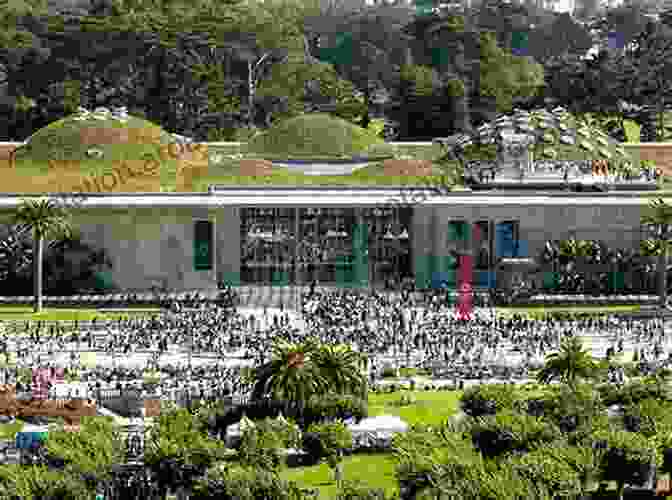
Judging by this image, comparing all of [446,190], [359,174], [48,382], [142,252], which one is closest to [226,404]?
[48,382]

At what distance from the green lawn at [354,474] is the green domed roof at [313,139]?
52.6 metres

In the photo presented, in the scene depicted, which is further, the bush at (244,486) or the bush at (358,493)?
the bush at (244,486)

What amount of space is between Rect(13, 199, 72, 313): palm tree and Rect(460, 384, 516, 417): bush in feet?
91.2

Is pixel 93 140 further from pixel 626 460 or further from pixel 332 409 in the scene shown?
pixel 626 460

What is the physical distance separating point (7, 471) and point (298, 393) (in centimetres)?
1180

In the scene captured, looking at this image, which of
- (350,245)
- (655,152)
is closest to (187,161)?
(350,245)

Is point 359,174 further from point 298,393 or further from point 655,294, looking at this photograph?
point 298,393

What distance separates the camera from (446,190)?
272ft

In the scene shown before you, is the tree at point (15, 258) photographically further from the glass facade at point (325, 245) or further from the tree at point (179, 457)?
the tree at point (179, 457)

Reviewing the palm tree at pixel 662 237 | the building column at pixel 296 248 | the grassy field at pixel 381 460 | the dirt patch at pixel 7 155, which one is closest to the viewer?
the grassy field at pixel 381 460

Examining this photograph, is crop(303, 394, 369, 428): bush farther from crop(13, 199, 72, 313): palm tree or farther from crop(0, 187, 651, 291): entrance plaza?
crop(0, 187, 651, 291): entrance plaza

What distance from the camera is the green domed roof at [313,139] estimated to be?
321ft

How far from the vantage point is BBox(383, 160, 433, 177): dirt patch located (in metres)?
90.8

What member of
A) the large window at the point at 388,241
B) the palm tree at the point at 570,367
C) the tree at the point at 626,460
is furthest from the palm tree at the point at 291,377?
the large window at the point at 388,241
